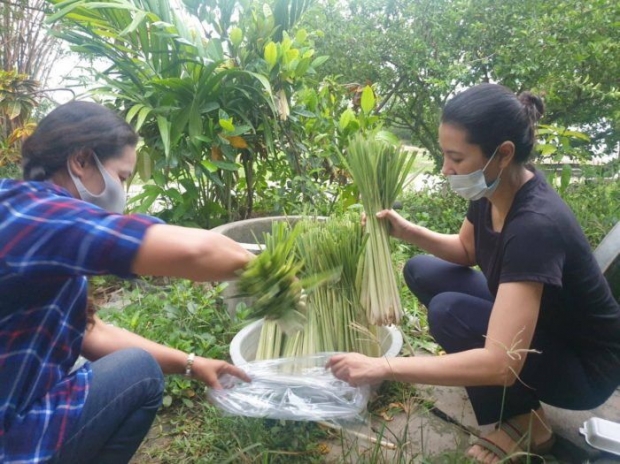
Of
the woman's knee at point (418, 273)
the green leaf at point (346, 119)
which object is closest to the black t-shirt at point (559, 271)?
the woman's knee at point (418, 273)

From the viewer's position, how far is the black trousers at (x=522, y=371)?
137 centimetres

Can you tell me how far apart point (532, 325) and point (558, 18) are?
263cm

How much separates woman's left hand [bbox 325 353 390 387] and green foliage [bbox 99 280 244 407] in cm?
66

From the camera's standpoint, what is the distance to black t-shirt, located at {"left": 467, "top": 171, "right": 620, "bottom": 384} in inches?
47.7

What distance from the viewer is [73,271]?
2.81 feet

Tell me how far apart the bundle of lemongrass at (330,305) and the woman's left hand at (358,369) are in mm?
220

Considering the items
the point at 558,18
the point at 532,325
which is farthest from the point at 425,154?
the point at 532,325

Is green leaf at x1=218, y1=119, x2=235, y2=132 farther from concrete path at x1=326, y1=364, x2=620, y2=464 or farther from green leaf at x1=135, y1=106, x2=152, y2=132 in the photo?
concrete path at x1=326, y1=364, x2=620, y2=464

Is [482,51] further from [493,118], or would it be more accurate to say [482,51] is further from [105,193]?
[105,193]

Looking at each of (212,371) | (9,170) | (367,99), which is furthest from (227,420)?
(9,170)

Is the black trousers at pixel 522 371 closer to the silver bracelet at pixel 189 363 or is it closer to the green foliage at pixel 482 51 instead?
the silver bracelet at pixel 189 363

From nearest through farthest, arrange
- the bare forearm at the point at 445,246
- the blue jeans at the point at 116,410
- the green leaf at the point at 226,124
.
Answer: the blue jeans at the point at 116,410
the bare forearm at the point at 445,246
the green leaf at the point at 226,124

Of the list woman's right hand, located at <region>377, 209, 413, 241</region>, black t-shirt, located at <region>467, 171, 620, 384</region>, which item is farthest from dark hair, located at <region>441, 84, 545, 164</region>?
woman's right hand, located at <region>377, 209, 413, 241</region>

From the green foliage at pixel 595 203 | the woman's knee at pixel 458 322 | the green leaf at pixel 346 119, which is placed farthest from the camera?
the green foliage at pixel 595 203
